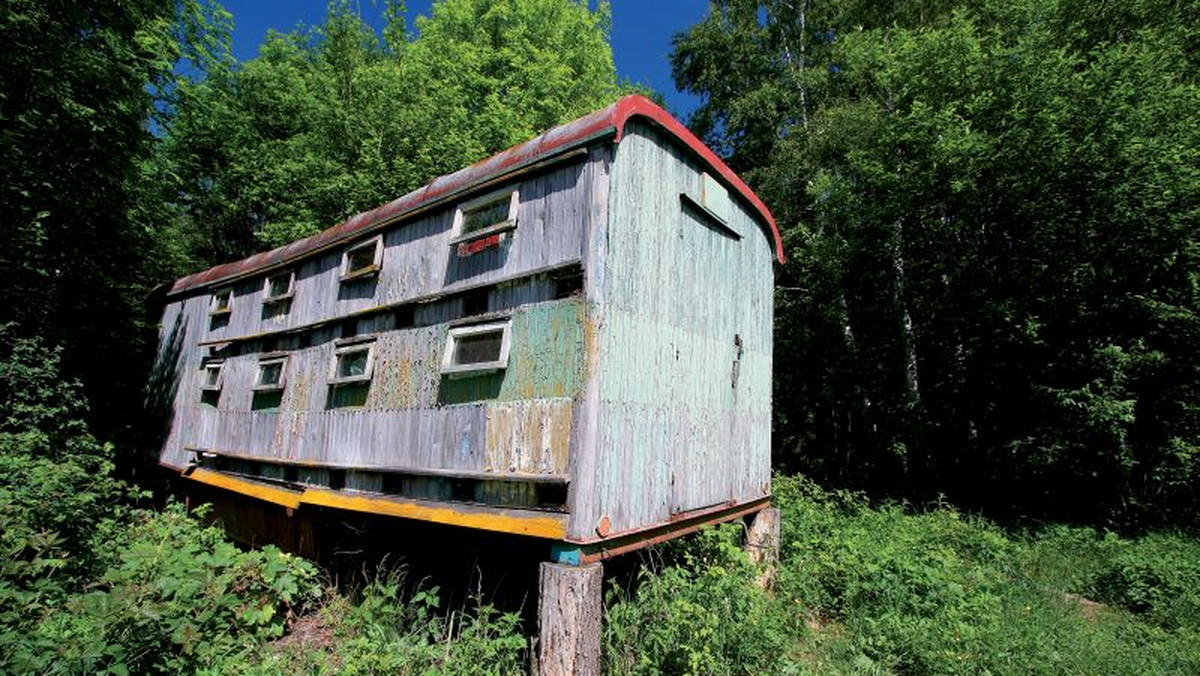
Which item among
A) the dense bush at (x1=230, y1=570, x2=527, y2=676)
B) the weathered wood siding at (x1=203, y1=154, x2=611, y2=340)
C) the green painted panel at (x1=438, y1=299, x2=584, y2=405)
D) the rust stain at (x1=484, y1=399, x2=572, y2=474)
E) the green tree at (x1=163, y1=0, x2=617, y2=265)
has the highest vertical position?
the green tree at (x1=163, y1=0, x2=617, y2=265)

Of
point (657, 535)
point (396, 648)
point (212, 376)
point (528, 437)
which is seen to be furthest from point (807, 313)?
point (212, 376)

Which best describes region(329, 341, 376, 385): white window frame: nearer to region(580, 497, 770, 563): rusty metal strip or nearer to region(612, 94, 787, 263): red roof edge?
region(580, 497, 770, 563): rusty metal strip

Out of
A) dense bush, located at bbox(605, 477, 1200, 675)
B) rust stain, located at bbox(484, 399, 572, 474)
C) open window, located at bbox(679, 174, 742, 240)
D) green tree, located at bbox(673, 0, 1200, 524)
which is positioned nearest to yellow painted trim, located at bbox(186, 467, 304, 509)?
rust stain, located at bbox(484, 399, 572, 474)

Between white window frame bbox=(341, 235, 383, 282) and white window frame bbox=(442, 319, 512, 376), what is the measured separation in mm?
2027

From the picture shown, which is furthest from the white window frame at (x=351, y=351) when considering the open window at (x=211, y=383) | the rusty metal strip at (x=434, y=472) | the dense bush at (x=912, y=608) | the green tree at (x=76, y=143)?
the green tree at (x=76, y=143)

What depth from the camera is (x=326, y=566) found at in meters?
7.68

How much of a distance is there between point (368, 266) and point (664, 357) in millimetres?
4378

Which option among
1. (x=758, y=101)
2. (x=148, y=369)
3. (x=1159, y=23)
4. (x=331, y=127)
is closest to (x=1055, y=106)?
(x=1159, y=23)

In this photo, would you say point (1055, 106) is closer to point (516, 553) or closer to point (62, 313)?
point (516, 553)

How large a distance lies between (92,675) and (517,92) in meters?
16.6

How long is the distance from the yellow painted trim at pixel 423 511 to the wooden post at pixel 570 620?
341 mm

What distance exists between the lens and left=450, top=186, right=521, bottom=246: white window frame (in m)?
5.78

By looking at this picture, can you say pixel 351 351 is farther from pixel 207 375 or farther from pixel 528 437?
pixel 207 375

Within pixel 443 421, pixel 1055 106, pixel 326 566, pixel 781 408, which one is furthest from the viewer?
pixel 781 408
